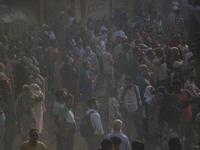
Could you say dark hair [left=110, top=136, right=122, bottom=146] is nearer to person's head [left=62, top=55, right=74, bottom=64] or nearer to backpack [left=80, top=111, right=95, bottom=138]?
backpack [left=80, top=111, right=95, bottom=138]

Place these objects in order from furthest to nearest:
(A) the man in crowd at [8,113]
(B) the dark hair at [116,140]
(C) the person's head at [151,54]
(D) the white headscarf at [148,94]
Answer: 1. (C) the person's head at [151,54]
2. (D) the white headscarf at [148,94]
3. (A) the man in crowd at [8,113]
4. (B) the dark hair at [116,140]

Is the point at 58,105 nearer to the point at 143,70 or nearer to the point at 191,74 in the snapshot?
the point at 143,70

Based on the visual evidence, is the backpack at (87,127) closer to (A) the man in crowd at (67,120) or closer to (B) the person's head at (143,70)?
(A) the man in crowd at (67,120)

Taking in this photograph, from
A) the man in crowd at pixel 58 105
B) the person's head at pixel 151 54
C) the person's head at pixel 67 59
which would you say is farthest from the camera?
the person's head at pixel 67 59

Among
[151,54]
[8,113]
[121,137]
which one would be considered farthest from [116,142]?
[151,54]

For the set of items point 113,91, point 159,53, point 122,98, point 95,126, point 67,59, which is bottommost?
point 113,91

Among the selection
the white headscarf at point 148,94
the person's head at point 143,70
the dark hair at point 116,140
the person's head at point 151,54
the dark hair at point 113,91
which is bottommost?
the dark hair at point 113,91

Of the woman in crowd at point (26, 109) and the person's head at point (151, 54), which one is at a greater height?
the person's head at point (151, 54)

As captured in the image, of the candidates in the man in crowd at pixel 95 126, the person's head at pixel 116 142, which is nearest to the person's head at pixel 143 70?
the man in crowd at pixel 95 126

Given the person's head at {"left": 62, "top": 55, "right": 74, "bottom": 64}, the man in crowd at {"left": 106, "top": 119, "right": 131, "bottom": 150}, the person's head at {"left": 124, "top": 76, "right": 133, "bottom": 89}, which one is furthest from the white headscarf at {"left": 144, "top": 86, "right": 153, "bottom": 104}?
the person's head at {"left": 62, "top": 55, "right": 74, "bottom": 64}

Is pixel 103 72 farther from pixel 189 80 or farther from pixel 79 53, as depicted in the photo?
pixel 189 80

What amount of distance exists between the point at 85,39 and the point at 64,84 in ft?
15.6

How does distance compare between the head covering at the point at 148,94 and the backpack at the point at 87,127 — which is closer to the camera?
the backpack at the point at 87,127

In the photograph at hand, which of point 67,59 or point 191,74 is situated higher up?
point 67,59
